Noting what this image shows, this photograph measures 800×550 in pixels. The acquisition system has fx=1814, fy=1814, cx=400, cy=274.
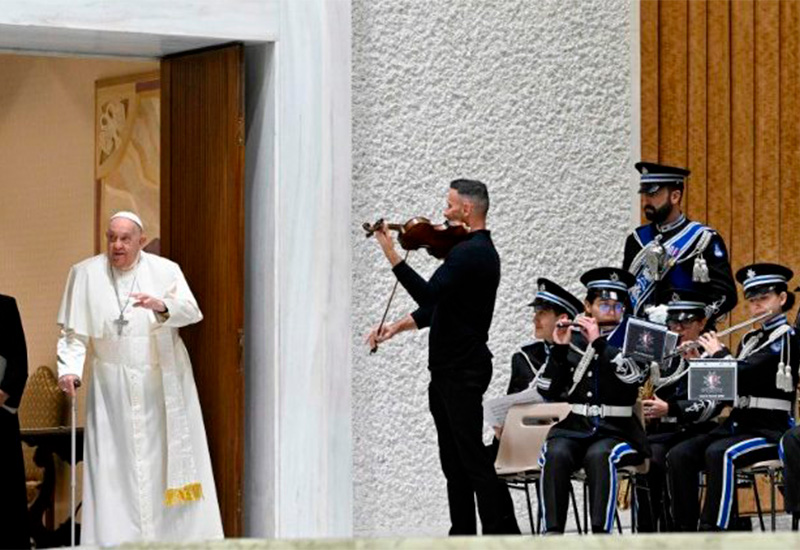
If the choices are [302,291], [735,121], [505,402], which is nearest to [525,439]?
[505,402]

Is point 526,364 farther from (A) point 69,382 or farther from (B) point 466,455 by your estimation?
(A) point 69,382

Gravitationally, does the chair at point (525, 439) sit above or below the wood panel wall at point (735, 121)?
below

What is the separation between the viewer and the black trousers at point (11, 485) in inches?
350

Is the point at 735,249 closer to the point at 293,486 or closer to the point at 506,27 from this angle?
the point at 506,27

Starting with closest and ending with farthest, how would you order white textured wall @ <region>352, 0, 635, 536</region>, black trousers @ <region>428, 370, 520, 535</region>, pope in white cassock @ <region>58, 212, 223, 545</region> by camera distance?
black trousers @ <region>428, 370, 520, 535</region> → pope in white cassock @ <region>58, 212, 223, 545</region> → white textured wall @ <region>352, 0, 635, 536</region>

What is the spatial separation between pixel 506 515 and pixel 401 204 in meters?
2.38

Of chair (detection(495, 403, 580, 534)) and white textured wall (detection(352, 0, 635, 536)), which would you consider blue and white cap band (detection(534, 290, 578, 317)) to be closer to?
chair (detection(495, 403, 580, 534))

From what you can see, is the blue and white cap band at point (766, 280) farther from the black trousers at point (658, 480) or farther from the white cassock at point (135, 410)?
the white cassock at point (135, 410)

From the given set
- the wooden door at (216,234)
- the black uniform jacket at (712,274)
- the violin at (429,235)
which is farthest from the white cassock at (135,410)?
the black uniform jacket at (712,274)

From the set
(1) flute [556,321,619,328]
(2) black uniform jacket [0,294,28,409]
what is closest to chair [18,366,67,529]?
(2) black uniform jacket [0,294,28,409]

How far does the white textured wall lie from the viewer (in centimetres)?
1004

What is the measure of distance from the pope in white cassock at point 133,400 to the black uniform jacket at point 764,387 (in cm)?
269

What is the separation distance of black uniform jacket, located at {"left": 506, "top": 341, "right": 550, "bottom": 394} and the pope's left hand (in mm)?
1914

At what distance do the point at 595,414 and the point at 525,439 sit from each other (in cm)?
55
